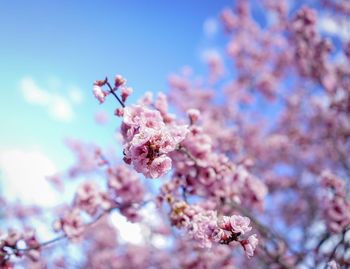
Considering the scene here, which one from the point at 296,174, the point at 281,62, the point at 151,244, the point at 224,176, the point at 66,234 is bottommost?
the point at 224,176

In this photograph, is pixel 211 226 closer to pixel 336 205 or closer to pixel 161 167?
pixel 161 167

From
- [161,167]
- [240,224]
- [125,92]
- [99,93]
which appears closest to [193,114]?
[125,92]

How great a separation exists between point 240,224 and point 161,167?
0.79m

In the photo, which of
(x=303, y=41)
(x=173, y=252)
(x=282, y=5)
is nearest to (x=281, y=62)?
(x=282, y=5)

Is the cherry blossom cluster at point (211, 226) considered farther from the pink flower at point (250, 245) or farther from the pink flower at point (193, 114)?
the pink flower at point (193, 114)

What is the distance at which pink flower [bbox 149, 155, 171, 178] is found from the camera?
9.37 ft

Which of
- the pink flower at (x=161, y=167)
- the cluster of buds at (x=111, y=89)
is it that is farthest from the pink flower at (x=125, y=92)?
the pink flower at (x=161, y=167)

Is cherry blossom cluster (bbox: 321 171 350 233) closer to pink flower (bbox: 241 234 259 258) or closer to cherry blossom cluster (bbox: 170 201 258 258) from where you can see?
cherry blossom cluster (bbox: 170 201 258 258)

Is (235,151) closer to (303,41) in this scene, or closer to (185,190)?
(303,41)

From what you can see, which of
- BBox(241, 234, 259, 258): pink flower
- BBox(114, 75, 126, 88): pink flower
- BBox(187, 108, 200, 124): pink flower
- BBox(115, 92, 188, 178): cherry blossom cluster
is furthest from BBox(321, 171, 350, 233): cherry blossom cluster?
BBox(114, 75, 126, 88): pink flower

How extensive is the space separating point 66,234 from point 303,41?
6.74m

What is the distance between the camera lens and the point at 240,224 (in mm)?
2922

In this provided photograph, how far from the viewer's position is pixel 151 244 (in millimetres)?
8805

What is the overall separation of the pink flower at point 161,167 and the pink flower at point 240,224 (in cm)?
67
